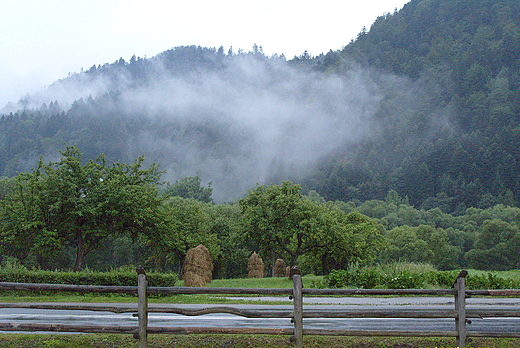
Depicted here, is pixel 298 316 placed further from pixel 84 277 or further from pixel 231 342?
pixel 84 277

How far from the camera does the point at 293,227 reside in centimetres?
3750

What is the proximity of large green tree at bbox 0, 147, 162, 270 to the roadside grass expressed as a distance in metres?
19.1

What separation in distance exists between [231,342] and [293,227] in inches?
1119

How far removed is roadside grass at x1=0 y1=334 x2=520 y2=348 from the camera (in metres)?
9.09

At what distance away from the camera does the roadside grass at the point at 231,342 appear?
9086mm

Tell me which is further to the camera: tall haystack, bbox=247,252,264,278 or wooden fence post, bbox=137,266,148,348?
tall haystack, bbox=247,252,264,278

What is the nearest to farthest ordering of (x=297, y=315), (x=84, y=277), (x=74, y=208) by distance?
1. (x=297, y=315)
2. (x=84, y=277)
3. (x=74, y=208)

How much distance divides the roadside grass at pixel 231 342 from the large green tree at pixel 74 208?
62.8 ft

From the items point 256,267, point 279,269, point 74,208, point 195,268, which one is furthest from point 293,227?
point 74,208

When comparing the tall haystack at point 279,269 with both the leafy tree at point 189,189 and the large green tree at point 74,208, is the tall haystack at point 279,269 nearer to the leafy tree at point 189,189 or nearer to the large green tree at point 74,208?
the large green tree at point 74,208

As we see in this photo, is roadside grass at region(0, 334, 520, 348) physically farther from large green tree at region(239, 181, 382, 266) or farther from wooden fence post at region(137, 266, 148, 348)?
large green tree at region(239, 181, 382, 266)

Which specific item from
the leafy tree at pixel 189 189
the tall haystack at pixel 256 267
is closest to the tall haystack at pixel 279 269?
the tall haystack at pixel 256 267

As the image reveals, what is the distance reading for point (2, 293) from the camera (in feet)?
69.5

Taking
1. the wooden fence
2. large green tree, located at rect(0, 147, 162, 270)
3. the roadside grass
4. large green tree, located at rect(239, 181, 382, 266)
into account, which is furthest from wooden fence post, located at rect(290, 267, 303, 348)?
large green tree, located at rect(239, 181, 382, 266)
